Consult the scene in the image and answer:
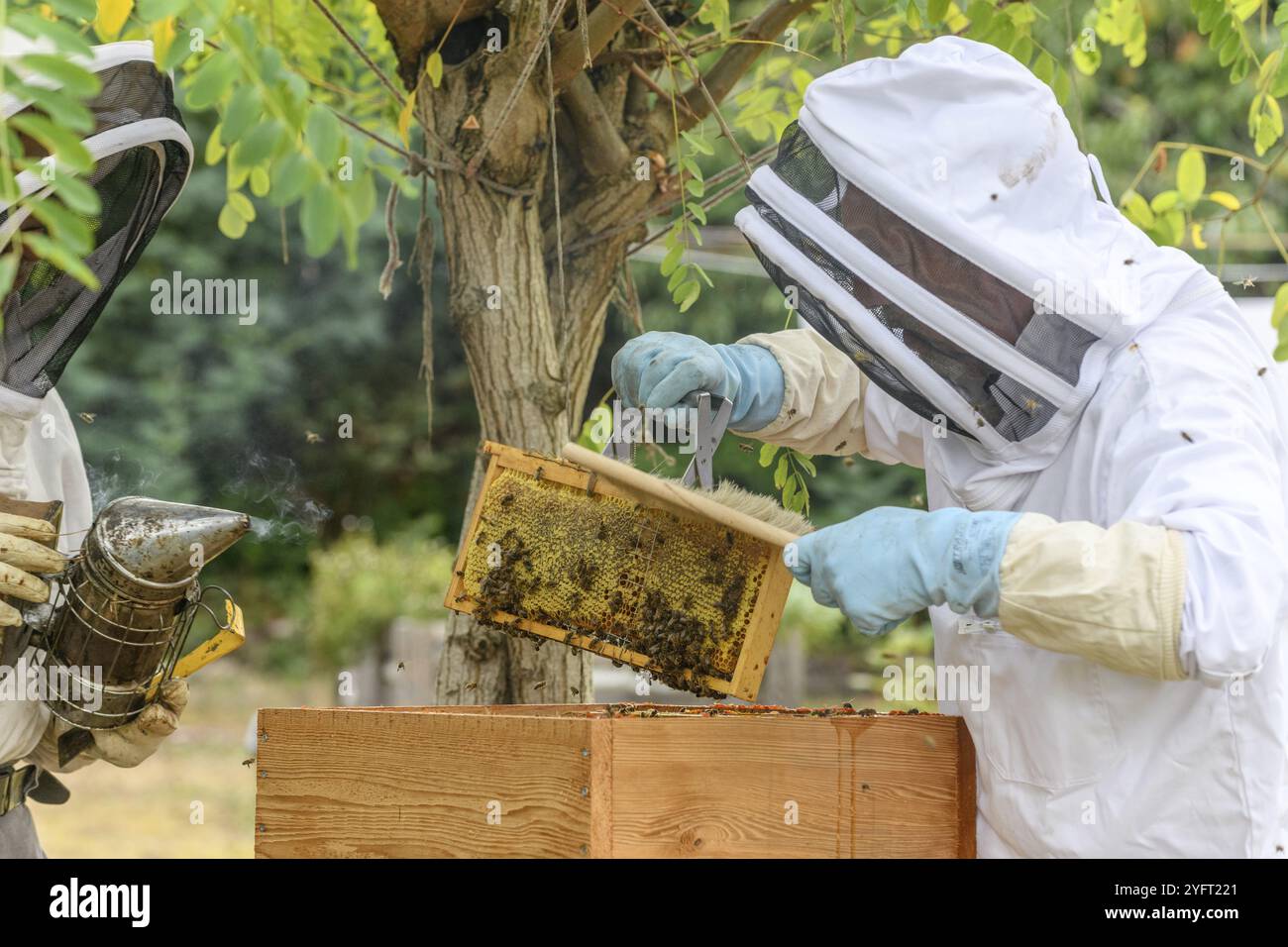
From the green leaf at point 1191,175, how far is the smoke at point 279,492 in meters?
2.54

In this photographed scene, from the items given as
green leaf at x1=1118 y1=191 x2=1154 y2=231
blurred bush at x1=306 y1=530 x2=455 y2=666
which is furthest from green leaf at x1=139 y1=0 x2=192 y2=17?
blurred bush at x1=306 y1=530 x2=455 y2=666

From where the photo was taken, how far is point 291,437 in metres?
12.8

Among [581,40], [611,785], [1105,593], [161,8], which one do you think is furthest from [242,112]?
[581,40]

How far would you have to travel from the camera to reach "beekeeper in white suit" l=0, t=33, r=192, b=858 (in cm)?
267

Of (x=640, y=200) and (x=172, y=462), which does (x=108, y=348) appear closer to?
(x=172, y=462)

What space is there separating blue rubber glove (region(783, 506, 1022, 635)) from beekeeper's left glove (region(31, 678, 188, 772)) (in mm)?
1560

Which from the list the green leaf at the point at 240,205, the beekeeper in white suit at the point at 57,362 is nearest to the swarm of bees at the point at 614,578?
the beekeeper in white suit at the point at 57,362

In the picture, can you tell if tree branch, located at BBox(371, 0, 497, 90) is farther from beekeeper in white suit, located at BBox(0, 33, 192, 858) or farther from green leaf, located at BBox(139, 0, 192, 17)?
green leaf, located at BBox(139, 0, 192, 17)

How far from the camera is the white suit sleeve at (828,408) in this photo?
117 inches

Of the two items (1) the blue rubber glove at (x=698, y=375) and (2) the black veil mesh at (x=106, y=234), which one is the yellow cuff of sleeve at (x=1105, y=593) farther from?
(2) the black veil mesh at (x=106, y=234)

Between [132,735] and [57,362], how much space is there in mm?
913

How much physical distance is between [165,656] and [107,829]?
24.0 ft

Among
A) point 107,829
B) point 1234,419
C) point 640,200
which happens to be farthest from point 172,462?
point 1234,419

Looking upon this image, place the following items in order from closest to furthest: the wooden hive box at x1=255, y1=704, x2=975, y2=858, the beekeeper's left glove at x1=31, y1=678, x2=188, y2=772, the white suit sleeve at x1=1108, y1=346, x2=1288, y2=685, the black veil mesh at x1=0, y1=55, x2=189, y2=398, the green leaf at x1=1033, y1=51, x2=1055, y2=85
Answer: the white suit sleeve at x1=1108, y1=346, x2=1288, y2=685 < the wooden hive box at x1=255, y1=704, x2=975, y2=858 < the black veil mesh at x1=0, y1=55, x2=189, y2=398 < the beekeeper's left glove at x1=31, y1=678, x2=188, y2=772 < the green leaf at x1=1033, y1=51, x2=1055, y2=85
